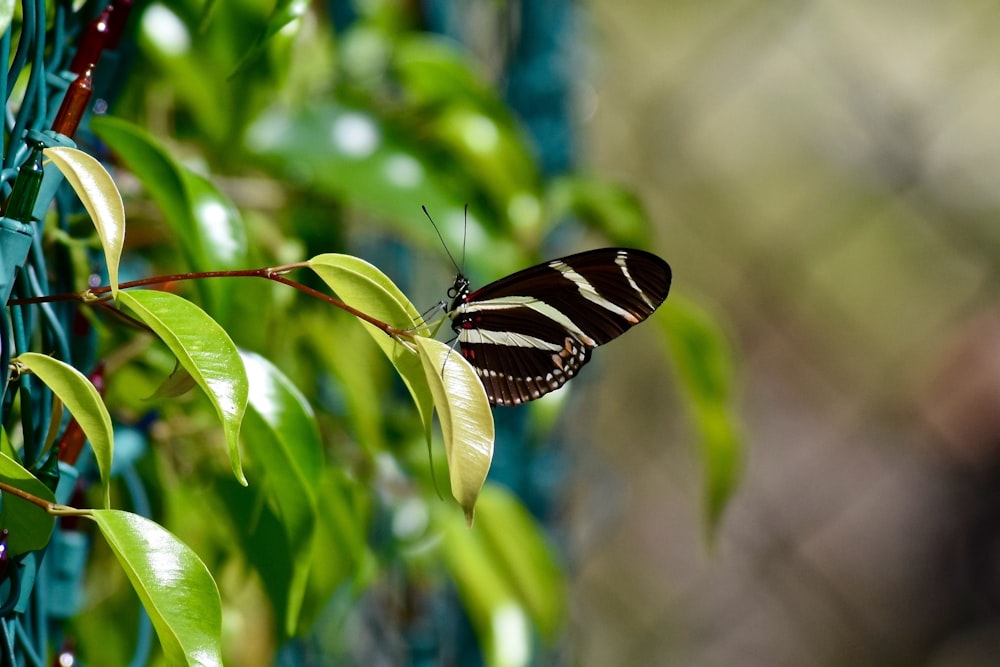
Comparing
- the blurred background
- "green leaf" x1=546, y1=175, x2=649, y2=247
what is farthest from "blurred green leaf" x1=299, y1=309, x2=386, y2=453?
the blurred background

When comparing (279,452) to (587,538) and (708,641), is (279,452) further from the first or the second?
(708,641)

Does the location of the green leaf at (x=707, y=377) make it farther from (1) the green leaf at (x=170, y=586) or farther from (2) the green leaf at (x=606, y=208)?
(1) the green leaf at (x=170, y=586)

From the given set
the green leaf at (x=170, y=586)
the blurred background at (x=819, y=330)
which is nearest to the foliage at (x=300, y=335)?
the green leaf at (x=170, y=586)

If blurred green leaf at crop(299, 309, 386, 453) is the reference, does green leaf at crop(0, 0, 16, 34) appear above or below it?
above

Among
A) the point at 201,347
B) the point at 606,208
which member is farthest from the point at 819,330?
the point at 201,347

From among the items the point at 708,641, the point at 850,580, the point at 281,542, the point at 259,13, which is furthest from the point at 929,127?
the point at 281,542

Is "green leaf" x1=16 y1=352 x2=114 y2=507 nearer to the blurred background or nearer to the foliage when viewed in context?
the foliage
